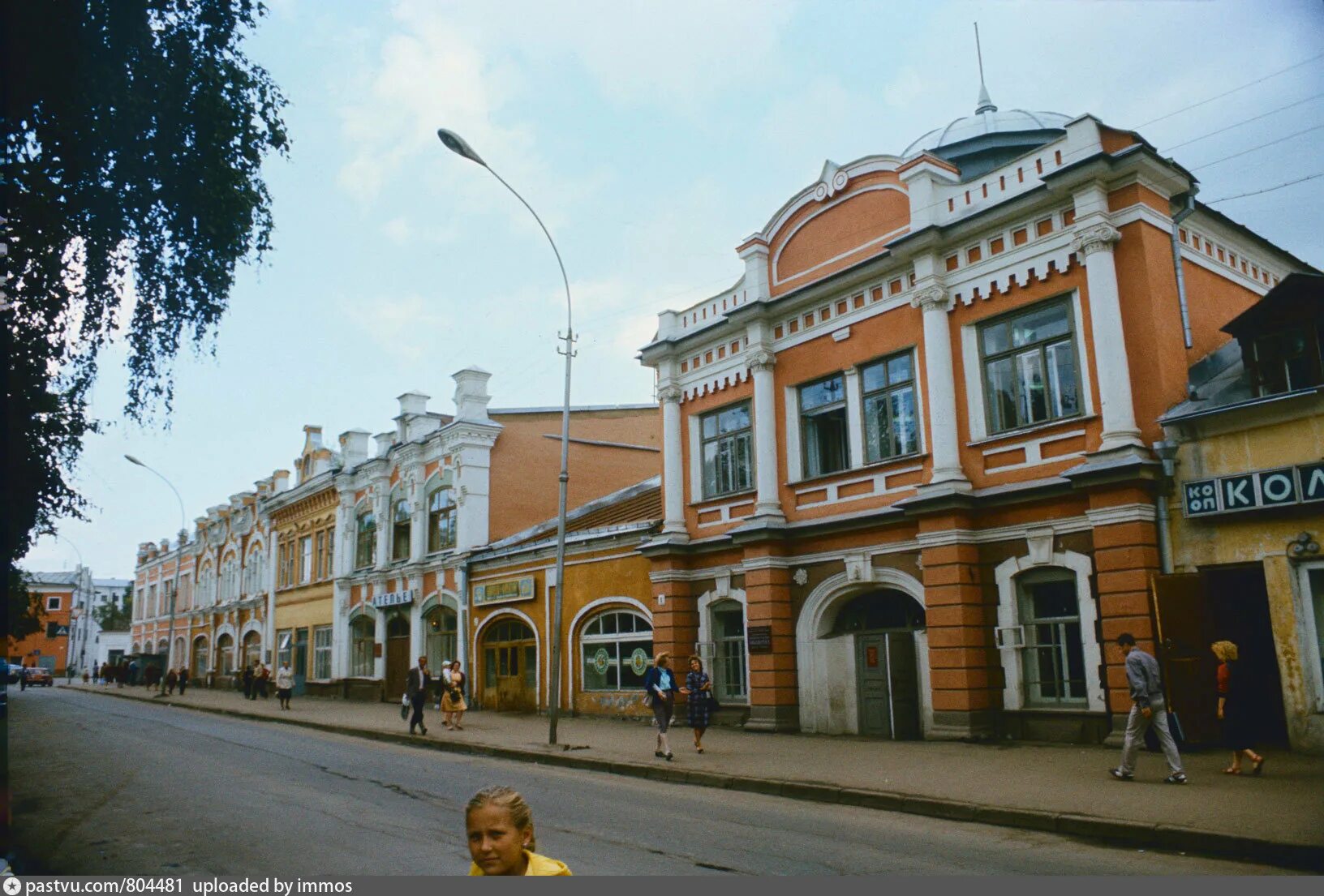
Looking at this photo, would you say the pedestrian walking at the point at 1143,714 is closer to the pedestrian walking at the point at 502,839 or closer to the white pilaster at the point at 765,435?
the white pilaster at the point at 765,435

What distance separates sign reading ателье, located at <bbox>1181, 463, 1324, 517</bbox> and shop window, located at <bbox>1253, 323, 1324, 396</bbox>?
1.26 metres

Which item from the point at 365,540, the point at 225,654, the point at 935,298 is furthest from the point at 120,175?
the point at 225,654

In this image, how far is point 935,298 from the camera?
1733 cm

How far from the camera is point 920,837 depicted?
9266mm

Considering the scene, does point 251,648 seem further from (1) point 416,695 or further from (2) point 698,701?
(2) point 698,701

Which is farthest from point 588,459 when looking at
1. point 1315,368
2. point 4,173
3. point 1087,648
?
point 4,173

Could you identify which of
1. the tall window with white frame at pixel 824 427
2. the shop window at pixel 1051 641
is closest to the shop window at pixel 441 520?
the tall window with white frame at pixel 824 427

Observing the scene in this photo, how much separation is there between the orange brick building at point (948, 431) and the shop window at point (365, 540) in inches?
711

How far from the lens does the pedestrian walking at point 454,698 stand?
878 inches

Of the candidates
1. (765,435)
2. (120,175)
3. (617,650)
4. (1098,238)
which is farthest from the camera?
(617,650)

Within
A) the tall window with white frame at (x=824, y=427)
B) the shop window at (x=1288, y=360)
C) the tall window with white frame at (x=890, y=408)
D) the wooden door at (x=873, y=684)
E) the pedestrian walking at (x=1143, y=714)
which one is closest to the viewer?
the pedestrian walking at (x=1143, y=714)

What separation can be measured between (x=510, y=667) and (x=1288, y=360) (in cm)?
2053

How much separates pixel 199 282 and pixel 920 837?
878 cm

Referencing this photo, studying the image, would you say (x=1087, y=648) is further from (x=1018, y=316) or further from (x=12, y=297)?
(x=12, y=297)
